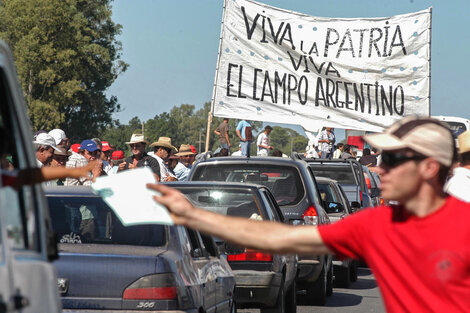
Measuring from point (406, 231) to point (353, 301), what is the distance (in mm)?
10906

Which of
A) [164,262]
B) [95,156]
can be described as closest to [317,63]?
[95,156]

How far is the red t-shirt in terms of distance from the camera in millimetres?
3703

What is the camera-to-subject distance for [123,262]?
23.2 feet

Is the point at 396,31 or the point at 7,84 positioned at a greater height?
the point at 396,31

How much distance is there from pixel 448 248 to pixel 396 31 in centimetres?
1428

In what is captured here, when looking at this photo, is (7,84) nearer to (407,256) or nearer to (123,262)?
(407,256)

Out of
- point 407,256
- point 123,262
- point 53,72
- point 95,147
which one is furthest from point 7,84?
point 53,72

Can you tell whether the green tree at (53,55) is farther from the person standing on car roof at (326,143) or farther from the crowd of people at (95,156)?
the crowd of people at (95,156)

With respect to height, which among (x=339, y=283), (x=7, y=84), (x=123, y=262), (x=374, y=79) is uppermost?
(x=374, y=79)

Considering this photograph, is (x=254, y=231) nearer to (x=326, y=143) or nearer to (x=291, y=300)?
(x=291, y=300)

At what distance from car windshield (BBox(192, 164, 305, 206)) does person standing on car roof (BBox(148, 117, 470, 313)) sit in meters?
8.65

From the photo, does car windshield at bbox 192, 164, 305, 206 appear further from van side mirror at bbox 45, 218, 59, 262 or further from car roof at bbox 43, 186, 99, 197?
van side mirror at bbox 45, 218, 59, 262

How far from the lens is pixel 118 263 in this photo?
23.2ft

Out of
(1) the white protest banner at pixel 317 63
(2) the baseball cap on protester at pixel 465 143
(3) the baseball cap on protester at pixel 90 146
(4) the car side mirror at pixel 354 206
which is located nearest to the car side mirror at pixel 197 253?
(2) the baseball cap on protester at pixel 465 143
